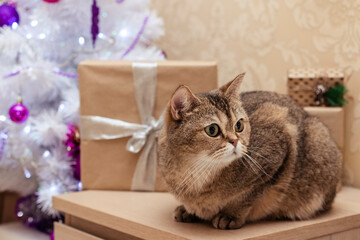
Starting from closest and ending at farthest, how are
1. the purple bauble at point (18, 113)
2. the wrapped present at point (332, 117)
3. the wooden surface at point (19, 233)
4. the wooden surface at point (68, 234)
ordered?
the wooden surface at point (68, 234)
the wrapped present at point (332, 117)
the purple bauble at point (18, 113)
the wooden surface at point (19, 233)

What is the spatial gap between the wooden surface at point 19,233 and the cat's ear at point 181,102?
85 centimetres

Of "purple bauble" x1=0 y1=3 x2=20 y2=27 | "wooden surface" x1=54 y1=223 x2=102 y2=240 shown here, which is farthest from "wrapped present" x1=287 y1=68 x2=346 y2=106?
"purple bauble" x1=0 y1=3 x2=20 y2=27

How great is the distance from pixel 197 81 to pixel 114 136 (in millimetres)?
283

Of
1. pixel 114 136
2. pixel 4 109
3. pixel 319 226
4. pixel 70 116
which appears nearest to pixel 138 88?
pixel 114 136

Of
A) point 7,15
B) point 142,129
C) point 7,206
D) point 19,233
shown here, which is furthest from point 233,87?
point 7,206

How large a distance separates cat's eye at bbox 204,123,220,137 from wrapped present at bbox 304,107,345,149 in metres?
0.49

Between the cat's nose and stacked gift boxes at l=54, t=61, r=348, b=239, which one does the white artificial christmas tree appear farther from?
the cat's nose

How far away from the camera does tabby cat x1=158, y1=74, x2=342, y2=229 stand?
934 millimetres

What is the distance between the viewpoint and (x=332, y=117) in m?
1.34

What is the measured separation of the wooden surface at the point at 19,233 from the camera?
1.59 m

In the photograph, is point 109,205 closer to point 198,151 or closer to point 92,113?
point 92,113

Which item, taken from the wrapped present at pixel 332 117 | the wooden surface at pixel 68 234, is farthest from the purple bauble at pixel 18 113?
the wrapped present at pixel 332 117

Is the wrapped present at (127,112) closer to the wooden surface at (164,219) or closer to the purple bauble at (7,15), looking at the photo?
the wooden surface at (164,219)

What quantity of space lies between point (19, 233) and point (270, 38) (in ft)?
3.49
